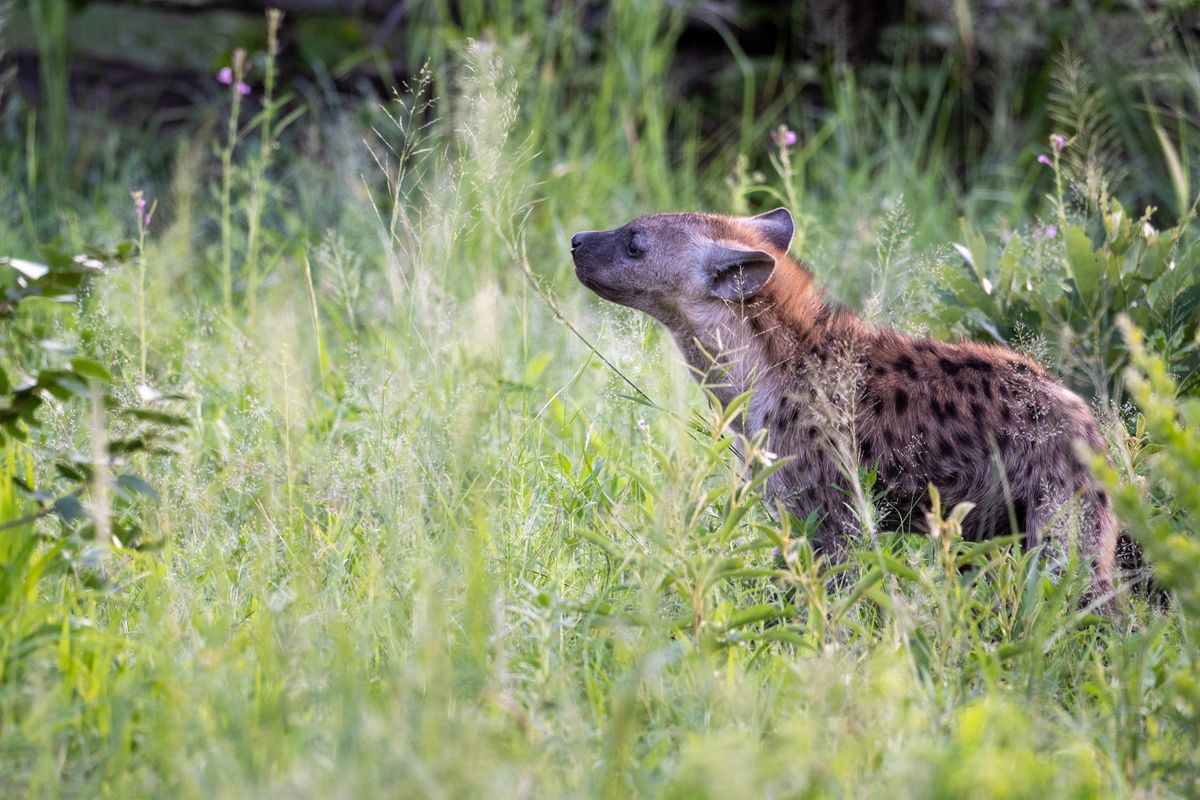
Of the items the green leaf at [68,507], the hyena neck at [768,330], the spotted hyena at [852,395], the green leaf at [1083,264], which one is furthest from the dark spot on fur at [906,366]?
the green leaf at [68,507]

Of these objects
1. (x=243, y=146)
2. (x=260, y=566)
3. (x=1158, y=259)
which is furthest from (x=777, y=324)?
(x=243, y=146)

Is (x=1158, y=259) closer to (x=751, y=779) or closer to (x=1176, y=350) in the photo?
(x=1176, y=350)

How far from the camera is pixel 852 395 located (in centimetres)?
336

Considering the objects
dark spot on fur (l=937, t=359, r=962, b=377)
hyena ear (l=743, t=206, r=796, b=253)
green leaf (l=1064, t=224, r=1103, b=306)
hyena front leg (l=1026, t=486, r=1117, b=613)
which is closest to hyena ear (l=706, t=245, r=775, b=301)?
hyena ear (l=743, t=206, r=796, b=253)

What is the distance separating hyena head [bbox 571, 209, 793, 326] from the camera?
4.03 m

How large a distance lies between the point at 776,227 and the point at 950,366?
1.07 m

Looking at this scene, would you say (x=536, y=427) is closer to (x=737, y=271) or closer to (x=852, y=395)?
(x=737, y=271)

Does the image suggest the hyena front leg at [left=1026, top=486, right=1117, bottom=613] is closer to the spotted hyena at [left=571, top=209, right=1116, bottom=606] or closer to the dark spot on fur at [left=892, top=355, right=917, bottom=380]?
the spotted hyena at [left=571, top=209, right=1116, bottom=606]

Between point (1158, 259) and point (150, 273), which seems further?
point (150, 273)

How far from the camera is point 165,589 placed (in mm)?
3053

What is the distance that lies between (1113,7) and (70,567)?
626 cm

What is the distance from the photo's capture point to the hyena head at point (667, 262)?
4027 millimetres

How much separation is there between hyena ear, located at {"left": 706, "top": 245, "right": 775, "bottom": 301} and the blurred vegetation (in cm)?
28

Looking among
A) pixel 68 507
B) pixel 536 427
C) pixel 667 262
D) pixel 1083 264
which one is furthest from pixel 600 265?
pixel 68 507
